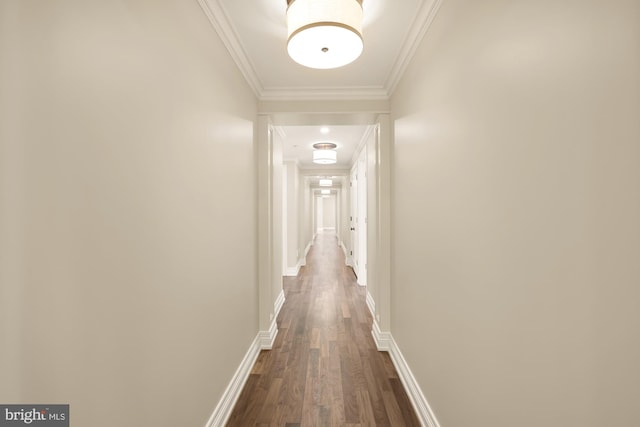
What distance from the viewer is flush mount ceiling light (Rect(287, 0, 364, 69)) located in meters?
1.33

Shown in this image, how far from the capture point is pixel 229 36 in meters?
1.95

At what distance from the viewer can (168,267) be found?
127 cm


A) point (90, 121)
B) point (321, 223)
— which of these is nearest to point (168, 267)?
point (90, 121)

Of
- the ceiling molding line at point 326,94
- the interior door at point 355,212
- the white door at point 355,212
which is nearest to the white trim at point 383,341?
the ceiling molding line at point 326,94

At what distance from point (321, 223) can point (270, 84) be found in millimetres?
16501

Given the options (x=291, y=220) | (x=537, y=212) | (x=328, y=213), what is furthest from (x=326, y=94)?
(x=328, y=213)

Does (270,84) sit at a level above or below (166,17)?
above

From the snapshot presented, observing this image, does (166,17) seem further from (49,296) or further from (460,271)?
(460,271)

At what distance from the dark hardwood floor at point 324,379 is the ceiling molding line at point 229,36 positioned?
2.52 metres

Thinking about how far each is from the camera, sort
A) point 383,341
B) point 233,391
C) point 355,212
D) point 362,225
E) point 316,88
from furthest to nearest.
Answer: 1. point 355,212
2. point 362,225
3. point 383,341
4. point 316,88
5. point 233,391

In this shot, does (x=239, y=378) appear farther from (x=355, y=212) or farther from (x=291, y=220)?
(x=355, y=212)

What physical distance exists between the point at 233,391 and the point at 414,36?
8.99 ft

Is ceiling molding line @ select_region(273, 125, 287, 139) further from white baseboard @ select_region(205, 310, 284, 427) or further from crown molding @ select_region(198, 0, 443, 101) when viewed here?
white baseboard @ select_region(205, 310, 284, 427)

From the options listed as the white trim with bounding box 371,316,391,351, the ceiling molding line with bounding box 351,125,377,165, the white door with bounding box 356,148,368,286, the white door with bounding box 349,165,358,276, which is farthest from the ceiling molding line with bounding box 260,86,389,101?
the white door with bounding box 349,165,358,276
